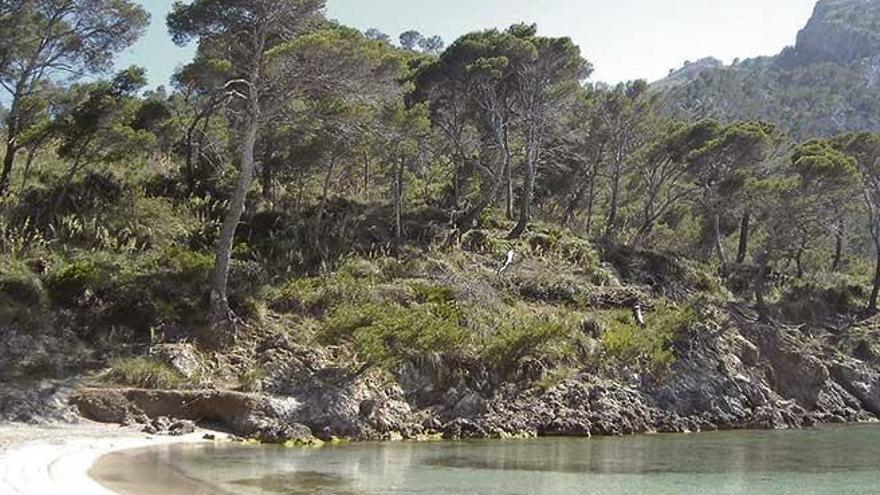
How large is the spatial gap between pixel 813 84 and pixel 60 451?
128786mm

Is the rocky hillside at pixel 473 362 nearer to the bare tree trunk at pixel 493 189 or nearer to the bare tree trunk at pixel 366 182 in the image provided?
the bare tree trunk at pixel 493 189

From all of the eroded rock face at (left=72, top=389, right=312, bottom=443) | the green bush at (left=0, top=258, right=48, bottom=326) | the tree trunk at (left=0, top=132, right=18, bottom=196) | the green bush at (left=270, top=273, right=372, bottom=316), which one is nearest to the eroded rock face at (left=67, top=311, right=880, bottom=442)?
the eroded rock face at (left=72, top=389, right=312, bottom=443)

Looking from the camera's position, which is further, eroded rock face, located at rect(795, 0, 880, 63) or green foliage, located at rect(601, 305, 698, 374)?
eroded rock face, located at rect(795, 0, 880, 63)

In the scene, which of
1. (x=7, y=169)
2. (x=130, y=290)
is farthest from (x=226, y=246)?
(x=7, y=169)

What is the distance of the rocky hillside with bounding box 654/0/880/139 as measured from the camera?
100 meters

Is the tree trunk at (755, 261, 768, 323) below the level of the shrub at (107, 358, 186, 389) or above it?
above

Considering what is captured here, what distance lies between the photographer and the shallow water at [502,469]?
11.2 m

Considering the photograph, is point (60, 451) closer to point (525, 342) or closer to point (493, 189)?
point (525, 342)

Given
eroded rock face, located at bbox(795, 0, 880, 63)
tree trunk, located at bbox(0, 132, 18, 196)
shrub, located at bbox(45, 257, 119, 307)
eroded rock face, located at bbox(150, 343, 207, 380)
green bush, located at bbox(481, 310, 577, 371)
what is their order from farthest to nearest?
1. eroded rock face, located at bbox(795, 0, 880, 63)
2. tree trunk, located at bbox(0, 132, 18, 196)
3. green bush, located at bbox(481, 310, 577, 371)
4. shrub, located at bbox(45, 257, 119, 307)
5. eroded rock face, located at bbox(150, 343, 207, 380)

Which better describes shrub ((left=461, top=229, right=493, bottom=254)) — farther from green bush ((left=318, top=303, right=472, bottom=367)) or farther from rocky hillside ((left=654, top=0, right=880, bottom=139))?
rocky hillside ((left=654, top=0, right=880, bottom=139))

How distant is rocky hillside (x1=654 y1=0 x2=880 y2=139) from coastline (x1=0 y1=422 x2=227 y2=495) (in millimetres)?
61714

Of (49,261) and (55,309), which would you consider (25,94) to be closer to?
(49,261)

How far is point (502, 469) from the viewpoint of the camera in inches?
534

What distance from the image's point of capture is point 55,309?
18.2 m
